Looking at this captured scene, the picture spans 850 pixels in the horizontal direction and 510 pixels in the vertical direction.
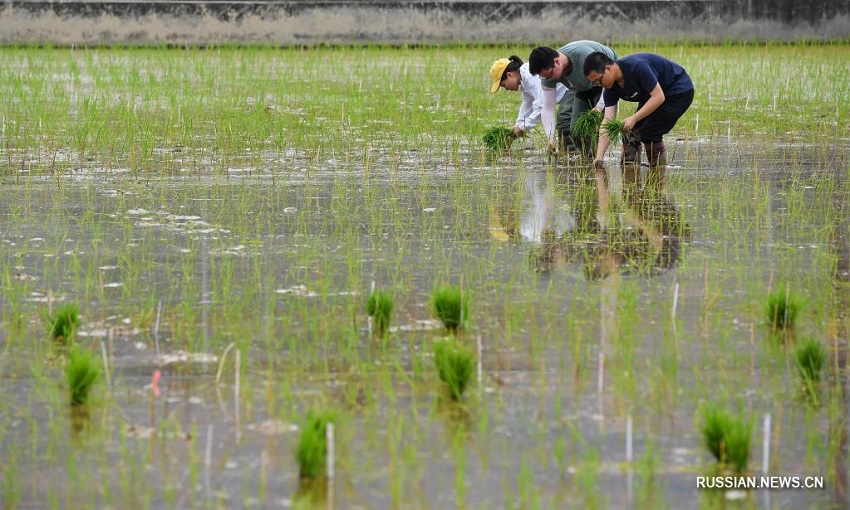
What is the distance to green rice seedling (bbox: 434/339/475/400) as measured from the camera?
3605 millimetres

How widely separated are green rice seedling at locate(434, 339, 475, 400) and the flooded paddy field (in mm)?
65

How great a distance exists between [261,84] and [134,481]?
33.6ft

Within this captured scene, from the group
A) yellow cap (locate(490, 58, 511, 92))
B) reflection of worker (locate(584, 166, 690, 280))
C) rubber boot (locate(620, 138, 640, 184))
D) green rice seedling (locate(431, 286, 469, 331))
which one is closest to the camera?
green rice seedling (locate(431, 286, 469, 331))

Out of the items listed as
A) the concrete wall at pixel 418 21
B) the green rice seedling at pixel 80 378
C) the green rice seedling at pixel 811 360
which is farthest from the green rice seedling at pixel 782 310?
the concrete wall at pixel 418 21

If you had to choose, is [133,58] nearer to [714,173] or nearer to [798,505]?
[714,173]

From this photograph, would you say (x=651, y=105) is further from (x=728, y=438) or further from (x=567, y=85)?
(x=728, y=438)

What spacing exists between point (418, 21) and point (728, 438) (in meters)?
16.3

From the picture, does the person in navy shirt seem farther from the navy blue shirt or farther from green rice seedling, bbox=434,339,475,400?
green rice seedling, bbox=434,339,475,400

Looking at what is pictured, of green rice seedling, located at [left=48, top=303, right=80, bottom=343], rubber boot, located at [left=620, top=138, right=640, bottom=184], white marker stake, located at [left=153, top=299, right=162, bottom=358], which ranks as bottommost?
rubber boot, located at [left=620, top=138, right=640, bottom=184]

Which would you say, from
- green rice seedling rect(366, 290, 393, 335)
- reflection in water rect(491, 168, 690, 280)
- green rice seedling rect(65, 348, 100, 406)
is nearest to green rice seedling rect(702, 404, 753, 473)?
green rice seedling rect(366, 290, 393, 335)

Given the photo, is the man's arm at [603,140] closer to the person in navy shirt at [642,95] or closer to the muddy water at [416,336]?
the person in navy shirt at [642,95]

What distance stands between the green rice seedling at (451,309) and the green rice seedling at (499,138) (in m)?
4.38

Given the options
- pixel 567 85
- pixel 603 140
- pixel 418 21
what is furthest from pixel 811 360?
pixel 418 21

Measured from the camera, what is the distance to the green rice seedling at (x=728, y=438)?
3.07 meters
